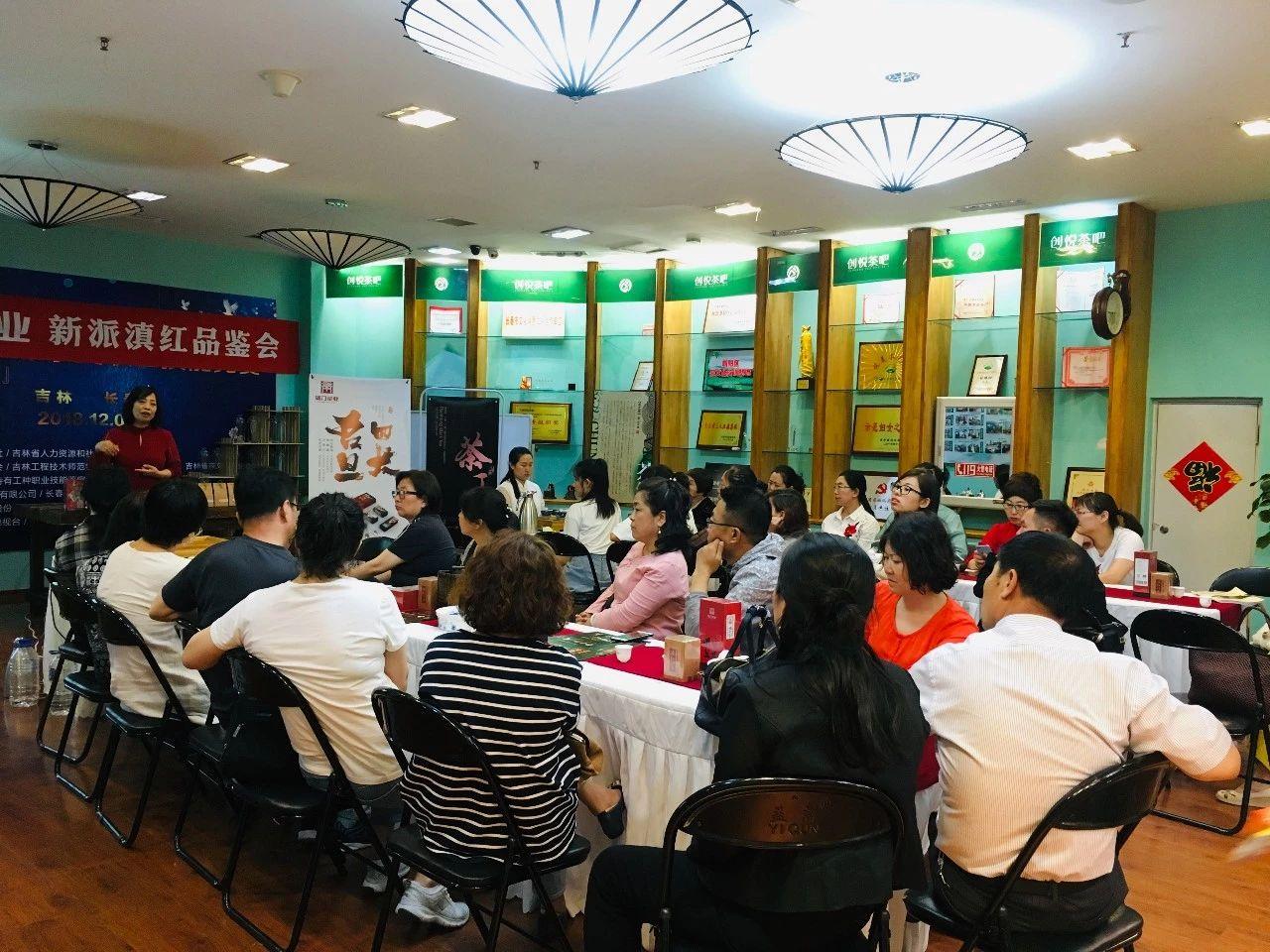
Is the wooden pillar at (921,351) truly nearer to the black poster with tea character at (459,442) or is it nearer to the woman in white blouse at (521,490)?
the woman in white blouse at (521,490)

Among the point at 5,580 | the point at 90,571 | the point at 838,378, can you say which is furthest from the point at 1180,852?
the point at 5,580

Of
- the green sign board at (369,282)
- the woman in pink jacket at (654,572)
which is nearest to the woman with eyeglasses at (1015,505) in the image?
the woman in pink jacket at (654,572)

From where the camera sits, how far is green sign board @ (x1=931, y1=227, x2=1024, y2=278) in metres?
7.84

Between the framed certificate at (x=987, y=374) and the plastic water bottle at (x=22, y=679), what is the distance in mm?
6906

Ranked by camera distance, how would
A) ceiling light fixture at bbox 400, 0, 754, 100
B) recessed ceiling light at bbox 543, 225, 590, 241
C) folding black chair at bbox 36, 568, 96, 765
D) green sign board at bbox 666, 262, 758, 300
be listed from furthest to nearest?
1. green sign board at bbox 666, 262, 758, 300
2. recessed ceiling light at bbox 543, 225, 590, 241
3. folding black chair at bbox 36, 568, 96, 765
4. ceiling light fixture at bbox 400, 0, 754, 100

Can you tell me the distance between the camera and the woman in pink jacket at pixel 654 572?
13.0 feet

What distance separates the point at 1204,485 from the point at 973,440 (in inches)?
65.7

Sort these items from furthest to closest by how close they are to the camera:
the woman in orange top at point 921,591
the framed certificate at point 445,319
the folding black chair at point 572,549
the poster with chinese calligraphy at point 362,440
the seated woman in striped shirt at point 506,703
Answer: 1. the framed certificate at point 445,319
2. the poster with chinese calligraphy at point 362,440
3. the folding black chair at point 572,549
4. the woman in orange top at point 921,591
5. the seated woman in striped shirt at point 506,703

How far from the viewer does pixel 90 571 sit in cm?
439

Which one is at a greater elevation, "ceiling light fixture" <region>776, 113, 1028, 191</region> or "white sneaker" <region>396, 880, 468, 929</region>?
"ceiling light fixture" <region>776, 113, 1028, 191</region>

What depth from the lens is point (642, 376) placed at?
1031 centimetres

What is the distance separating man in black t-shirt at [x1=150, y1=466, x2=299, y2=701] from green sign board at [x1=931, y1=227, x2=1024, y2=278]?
6.06 metres

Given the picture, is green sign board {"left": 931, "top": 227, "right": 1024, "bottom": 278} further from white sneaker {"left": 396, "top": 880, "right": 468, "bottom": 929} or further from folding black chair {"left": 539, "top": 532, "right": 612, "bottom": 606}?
white sneaker {"left": 396, "top": 880, "right": 468, "bottom": 929}

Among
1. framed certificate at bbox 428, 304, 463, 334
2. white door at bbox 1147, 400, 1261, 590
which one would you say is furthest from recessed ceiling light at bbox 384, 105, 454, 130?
white door at bbox 1147, 400, 1261, 590
